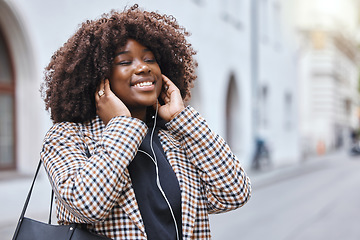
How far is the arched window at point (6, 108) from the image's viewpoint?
9.46 meters

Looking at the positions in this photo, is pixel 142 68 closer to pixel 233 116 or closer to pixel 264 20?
pixel 233 116

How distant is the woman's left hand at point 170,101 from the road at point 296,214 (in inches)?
214

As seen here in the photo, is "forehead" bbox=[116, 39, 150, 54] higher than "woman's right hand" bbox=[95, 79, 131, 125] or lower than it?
higher

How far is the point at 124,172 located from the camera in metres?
1.61

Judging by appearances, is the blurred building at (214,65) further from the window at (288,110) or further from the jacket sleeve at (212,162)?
the jacket sleeve at (212,162)

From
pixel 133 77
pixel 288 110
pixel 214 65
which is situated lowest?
pixel 288 110

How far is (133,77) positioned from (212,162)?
1.17ft

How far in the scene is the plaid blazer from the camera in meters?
1.53

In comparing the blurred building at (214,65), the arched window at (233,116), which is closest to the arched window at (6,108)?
the blurred building at (214,65)

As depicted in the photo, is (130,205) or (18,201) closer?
(130,205)

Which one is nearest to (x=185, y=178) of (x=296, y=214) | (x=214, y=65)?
(x=296, y=214)

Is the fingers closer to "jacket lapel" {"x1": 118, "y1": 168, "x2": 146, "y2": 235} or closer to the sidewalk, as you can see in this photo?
"jacket lapel" {"x1": 118, "y1": 168, "x2": 146, "y2": 235}

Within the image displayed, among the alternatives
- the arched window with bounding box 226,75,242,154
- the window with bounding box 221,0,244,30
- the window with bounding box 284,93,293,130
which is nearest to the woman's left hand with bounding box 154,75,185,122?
the window with bounding box 221,0,244,30

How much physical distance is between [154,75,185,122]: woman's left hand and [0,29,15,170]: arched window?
799 cm
